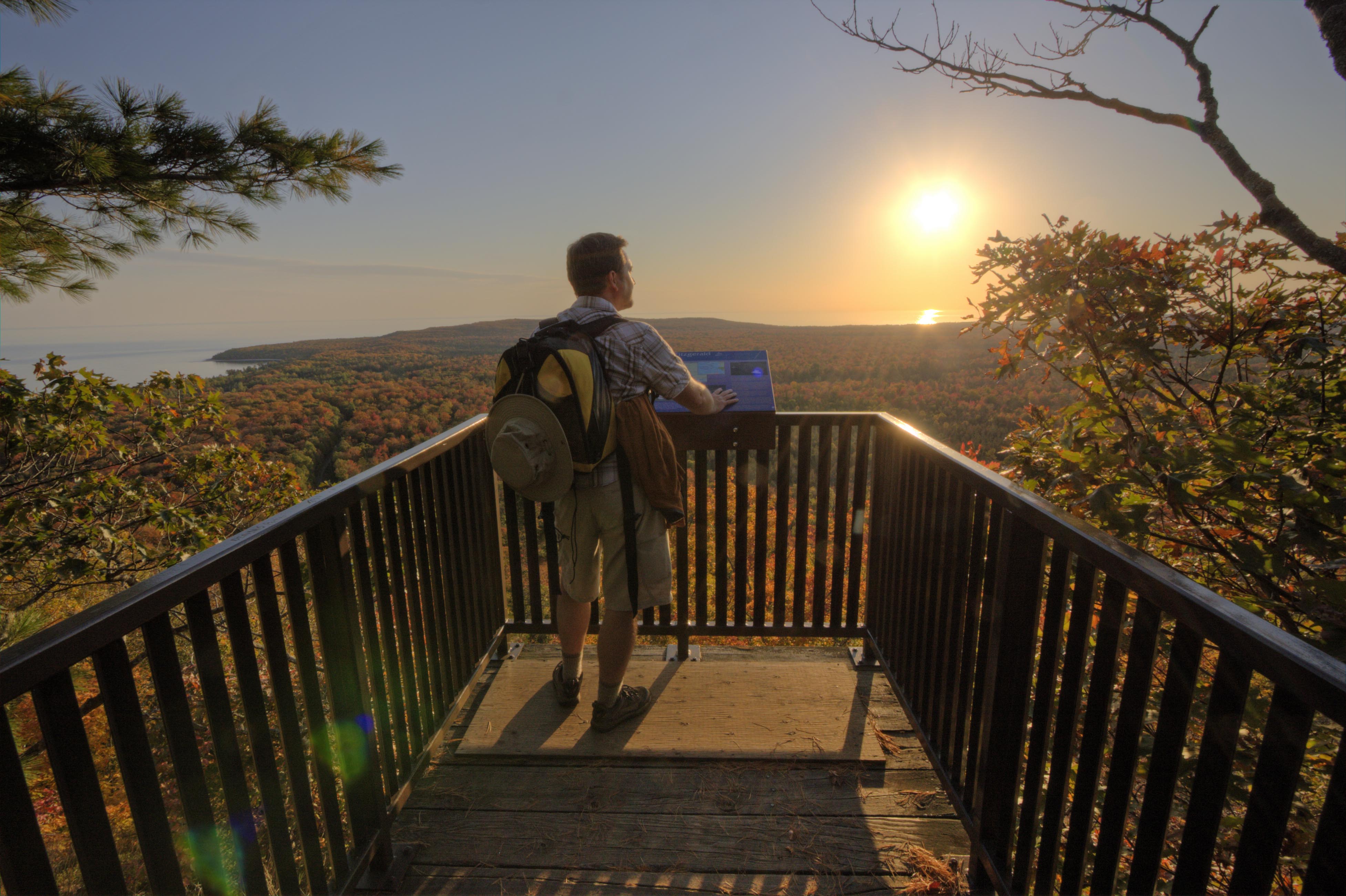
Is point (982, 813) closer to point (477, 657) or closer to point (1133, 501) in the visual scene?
point (1133, 501)

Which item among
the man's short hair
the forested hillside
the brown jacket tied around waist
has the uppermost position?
the man's short hair

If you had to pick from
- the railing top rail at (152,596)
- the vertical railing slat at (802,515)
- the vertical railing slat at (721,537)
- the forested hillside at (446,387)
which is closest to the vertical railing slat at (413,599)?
the railing top rail at (152,596)

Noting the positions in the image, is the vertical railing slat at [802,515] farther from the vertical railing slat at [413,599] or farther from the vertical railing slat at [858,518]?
the vertical railing slat at [413,599]

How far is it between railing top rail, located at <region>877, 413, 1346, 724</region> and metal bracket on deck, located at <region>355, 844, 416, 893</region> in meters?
2.04

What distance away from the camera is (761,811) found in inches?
84.4

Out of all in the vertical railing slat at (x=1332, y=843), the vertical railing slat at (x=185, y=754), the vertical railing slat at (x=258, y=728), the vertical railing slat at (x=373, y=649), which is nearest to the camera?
the vertical railing slat at (x=1332, y=843)

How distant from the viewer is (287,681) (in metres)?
1.48

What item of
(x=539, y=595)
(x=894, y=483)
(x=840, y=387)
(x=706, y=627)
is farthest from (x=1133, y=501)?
(x=840, y=387)

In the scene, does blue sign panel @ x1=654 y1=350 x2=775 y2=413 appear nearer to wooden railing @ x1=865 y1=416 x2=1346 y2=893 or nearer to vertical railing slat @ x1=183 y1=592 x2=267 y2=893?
wooden railing @ x1=865 y1=416 x2=1346 y2=893

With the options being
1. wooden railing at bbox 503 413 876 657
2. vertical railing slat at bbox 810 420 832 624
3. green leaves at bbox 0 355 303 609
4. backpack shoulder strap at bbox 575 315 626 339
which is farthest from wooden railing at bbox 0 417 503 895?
green leaves at bbox 0 355 303 609

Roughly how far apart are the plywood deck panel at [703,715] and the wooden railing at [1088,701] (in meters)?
0.29

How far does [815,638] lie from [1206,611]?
2.34 m

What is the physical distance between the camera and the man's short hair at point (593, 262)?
2.16m

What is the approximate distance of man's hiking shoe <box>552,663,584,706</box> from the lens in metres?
2.66
